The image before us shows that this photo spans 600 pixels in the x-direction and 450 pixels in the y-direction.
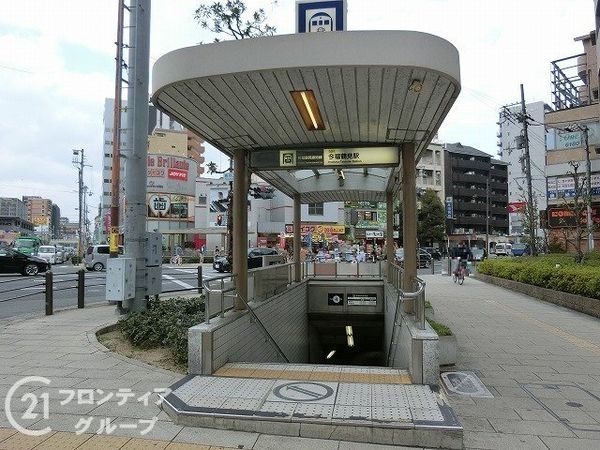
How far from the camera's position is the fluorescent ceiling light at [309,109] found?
5.68 meters

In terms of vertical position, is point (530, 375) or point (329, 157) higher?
point (329, 157)

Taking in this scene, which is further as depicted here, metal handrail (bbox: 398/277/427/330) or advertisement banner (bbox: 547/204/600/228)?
advertisement banner (bbox: 547/204/600/228)

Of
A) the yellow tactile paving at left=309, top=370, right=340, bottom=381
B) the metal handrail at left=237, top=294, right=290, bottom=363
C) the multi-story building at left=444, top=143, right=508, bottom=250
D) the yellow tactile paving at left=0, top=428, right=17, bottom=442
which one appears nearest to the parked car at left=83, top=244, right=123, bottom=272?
the metal handrail at left=237, top=294, right=290, bottom=363

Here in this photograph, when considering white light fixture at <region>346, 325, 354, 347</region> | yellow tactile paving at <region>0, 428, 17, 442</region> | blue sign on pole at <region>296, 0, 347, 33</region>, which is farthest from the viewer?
white light fixture at <region>346, 325, 354, 347</region>

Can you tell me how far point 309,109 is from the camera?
19.9 feet

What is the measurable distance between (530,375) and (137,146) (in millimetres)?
7971

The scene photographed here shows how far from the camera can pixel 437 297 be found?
54.9 ft

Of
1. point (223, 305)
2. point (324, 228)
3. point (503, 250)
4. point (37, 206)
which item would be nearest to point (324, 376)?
point (223, 305)

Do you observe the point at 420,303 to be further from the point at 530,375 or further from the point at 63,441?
the point at 63,441

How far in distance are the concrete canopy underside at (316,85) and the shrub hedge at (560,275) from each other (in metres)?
8.15

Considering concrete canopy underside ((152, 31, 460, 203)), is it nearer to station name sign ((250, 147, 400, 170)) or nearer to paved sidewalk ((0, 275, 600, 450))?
station name sign ((250, 147, 400, 170))

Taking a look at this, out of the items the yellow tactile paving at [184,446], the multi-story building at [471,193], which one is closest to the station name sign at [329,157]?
the yellow tactile paving at [184,446]

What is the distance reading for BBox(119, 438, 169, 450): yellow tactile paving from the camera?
12.6ft

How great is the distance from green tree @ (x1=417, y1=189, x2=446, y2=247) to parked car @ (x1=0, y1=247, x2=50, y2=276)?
145ft
